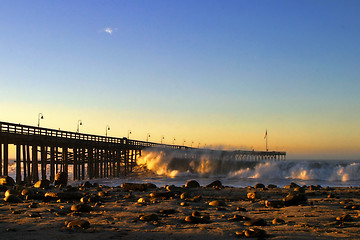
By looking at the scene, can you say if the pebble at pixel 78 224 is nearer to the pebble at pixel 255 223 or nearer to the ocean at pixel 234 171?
the pebble at pixel 255 223

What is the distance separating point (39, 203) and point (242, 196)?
8.37 m

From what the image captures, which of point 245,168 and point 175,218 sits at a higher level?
point 175,218

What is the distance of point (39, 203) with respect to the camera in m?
14.4

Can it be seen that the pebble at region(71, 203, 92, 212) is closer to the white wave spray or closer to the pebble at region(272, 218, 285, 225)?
the pebble at region(272, 218, 285, 225)

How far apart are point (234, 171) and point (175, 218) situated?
144 ft

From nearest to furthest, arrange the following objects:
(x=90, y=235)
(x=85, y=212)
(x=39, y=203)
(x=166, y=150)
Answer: (x=90, y=235), (x=85, y=212), (x=39, y=203), (x=166, y=150)

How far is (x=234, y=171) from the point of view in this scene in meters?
54.3

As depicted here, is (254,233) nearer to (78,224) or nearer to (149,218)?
(149,218)

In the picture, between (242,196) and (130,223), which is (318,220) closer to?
(130,223)

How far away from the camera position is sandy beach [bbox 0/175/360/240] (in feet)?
30.0

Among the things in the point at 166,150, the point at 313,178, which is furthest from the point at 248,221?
the point at 166,150

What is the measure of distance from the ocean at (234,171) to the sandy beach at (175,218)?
24.9 metres

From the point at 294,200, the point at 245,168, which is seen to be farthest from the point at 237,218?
the point at 245,168

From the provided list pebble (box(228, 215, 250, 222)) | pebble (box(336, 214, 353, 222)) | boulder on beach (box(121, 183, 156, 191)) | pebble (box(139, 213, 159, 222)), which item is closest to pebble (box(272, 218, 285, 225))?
pebble (box(228, 215, 250, 222))
